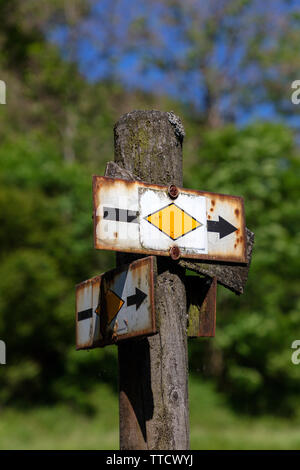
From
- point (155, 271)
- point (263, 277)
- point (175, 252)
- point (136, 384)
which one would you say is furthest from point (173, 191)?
point (263, 277)

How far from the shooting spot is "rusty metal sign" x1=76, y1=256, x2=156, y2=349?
2.61m

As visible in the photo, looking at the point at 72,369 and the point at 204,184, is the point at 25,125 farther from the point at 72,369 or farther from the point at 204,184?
the point at 72,369

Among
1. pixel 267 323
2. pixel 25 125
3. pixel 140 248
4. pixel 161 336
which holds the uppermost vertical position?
pixel 25 125

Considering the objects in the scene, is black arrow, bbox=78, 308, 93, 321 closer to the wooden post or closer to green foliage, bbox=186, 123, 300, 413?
the wooden post

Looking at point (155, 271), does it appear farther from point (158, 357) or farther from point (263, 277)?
point (263, 277)

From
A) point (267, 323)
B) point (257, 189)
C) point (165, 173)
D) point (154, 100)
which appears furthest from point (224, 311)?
point (165, 173)

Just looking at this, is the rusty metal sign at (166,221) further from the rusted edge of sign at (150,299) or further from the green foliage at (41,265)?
the green foliage at (41,265)

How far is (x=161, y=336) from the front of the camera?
2.76 m

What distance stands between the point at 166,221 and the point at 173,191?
143mm

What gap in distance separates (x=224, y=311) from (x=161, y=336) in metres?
18.2

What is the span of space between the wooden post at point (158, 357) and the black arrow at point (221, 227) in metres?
0.24

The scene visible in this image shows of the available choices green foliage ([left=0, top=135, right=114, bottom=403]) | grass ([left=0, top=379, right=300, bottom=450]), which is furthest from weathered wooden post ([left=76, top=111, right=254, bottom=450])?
green foliage ([left=0, top=135, right=114, bottom=403])

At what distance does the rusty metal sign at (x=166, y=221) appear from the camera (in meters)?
2.70

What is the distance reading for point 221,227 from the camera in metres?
3.04
